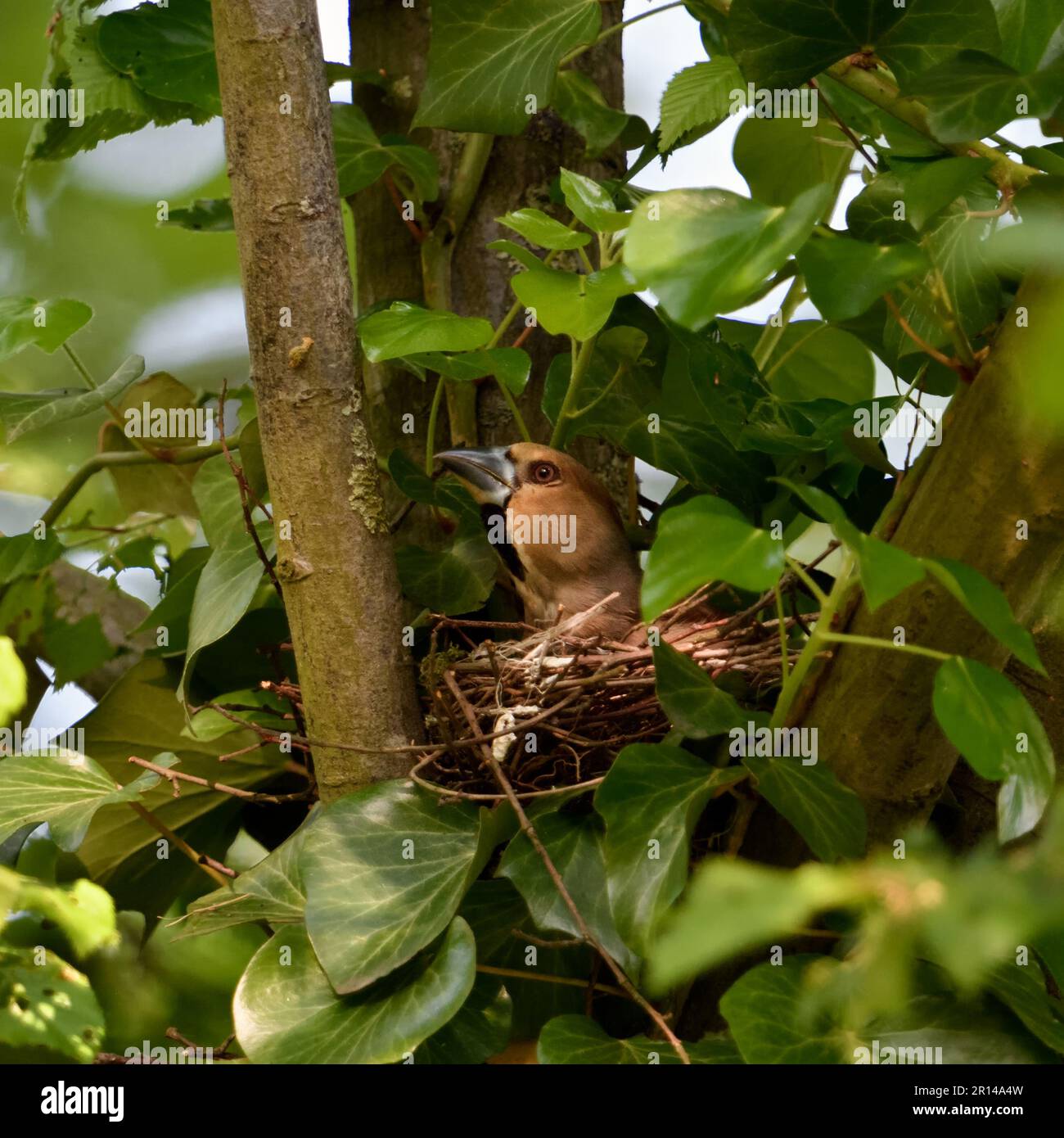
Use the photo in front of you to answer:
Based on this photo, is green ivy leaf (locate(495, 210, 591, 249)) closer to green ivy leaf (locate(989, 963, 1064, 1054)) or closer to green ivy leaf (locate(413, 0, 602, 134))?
green ivy leaf (locate(413, 0, 602, 134))

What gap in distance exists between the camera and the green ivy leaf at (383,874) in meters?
1.24

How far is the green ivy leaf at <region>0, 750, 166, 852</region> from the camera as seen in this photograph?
145 cm

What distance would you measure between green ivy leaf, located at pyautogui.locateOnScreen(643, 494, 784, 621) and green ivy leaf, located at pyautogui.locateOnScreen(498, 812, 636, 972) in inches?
17.6

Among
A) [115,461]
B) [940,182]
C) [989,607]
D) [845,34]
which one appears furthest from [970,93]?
[115,461]

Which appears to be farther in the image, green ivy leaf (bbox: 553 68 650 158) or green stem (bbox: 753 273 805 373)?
green stem (bbox: 753 273 805 373)

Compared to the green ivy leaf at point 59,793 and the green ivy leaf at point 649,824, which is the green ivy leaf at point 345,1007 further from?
the green ivy leaf at point 59,793

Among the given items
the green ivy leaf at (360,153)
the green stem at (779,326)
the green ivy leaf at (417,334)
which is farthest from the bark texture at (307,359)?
the green stem at (779,326)

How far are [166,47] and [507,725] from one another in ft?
3.76

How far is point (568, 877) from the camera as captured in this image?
1289 millimetres

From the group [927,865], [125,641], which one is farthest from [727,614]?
[927,865]

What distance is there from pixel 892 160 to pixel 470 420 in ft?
2.85

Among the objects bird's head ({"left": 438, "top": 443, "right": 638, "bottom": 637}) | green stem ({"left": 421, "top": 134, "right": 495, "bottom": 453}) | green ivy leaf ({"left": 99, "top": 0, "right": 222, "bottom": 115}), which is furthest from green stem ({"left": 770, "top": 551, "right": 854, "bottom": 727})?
green ivy leaf ({"left": 99, "top": 0, "right": 222, "bottom": 115})

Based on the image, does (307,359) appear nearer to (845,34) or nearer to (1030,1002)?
(845,34)
